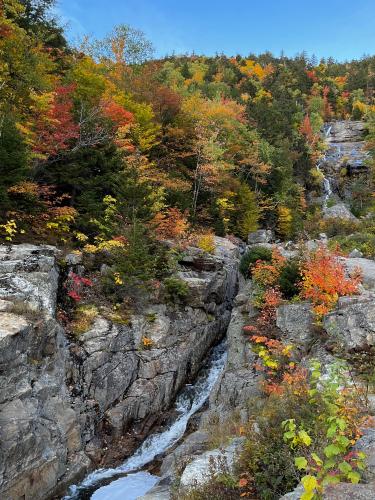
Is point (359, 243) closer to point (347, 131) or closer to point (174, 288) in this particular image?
point (174, 288)

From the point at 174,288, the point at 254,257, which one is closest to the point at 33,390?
the point at 174,288

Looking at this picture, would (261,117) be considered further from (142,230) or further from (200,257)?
(142,230)

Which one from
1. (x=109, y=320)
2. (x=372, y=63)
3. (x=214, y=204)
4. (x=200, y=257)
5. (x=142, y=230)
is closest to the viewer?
(x=109, y=320)

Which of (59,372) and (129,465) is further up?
(59,372)

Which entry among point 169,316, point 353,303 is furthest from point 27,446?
point 353,303

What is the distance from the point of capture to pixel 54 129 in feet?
64.8

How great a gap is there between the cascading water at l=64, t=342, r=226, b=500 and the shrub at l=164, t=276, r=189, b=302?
3982 millimetres

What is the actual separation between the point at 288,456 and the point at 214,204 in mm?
24152

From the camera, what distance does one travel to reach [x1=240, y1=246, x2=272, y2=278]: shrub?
67.3ft

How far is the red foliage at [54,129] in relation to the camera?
18.5 metres

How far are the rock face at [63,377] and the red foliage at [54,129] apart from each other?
585 cm

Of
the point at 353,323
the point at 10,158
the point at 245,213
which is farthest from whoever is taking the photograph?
the point at 245,213

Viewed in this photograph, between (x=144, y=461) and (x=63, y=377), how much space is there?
424 centimetres

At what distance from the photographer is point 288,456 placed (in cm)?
619
